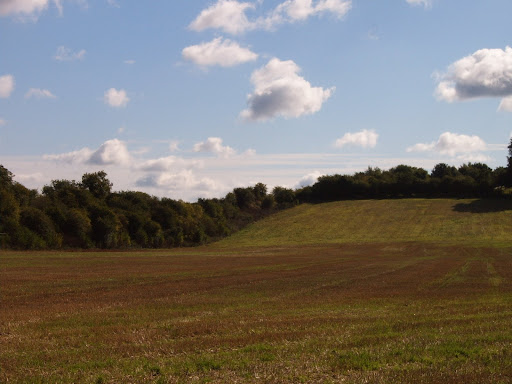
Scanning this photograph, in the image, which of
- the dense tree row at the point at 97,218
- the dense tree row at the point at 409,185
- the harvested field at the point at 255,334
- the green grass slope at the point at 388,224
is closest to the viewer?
the harvested field at the point at 255,334

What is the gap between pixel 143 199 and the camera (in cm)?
10600

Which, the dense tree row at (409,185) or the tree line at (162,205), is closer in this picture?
the tree line at (162,205)

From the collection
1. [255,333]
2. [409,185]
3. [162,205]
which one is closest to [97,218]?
[162,205]

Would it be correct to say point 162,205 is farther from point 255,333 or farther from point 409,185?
point 255,333

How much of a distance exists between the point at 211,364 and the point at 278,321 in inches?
240

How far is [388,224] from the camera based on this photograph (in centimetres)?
11069

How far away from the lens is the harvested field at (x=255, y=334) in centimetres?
1052

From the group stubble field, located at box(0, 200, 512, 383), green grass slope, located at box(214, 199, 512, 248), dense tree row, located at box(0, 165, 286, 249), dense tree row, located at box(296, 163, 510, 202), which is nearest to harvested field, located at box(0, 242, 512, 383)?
stubble field, located at box(0, 200, 512, 383)

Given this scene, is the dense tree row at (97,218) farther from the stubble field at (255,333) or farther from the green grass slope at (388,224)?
the stubble field at (255,333)

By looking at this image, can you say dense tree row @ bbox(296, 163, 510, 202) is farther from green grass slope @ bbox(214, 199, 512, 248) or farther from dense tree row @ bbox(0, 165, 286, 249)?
dense tree row @ bbox(0, 165, 286, 249)

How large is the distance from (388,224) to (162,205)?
51.1 m

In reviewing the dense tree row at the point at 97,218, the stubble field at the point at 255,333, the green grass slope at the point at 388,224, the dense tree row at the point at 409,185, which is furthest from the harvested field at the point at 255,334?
the dense tree row at the point at 409,185

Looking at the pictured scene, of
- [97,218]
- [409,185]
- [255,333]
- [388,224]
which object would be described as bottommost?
[388,224]

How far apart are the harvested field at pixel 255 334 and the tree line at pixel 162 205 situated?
5101cm
